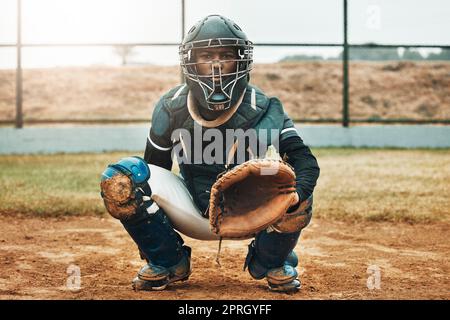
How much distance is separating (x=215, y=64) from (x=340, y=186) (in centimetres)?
481

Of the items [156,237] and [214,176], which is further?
[214,176]

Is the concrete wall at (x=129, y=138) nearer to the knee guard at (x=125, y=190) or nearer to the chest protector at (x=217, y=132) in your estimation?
the chest protector at (x=217, y=132)

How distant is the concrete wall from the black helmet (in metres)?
9.27

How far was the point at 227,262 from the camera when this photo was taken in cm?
463

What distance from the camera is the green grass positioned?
21.4ft

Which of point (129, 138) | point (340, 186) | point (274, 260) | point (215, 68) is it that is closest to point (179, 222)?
point (274, 260)

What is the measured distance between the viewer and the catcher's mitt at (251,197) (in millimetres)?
3260

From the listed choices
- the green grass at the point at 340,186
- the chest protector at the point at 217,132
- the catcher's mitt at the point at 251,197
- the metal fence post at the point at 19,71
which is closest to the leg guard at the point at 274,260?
the catcher's mitt at the point at 251,197

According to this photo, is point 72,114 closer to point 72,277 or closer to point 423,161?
point 423,161

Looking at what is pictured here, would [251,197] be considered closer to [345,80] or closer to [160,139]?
[160,139]

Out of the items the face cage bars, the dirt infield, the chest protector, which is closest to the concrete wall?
the dirt infield

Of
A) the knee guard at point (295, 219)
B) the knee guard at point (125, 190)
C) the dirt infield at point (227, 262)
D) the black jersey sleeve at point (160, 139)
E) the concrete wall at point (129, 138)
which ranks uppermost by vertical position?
the concrete wall at point (129, 138)

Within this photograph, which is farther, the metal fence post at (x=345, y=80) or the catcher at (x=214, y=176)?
the metal fence post at (x=345, y=80)

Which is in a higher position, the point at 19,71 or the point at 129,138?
the point at 19,71
